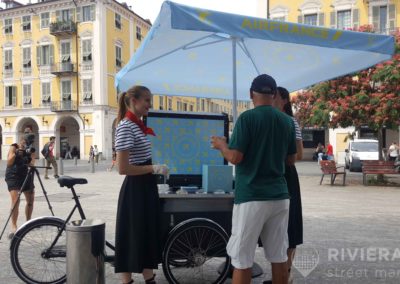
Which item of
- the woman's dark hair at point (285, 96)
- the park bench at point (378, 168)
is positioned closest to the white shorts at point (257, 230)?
the woman's dark hair at point (285, 96)

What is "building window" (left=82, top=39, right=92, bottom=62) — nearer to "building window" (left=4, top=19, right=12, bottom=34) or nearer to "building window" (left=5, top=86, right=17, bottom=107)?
"building window" (left=5, top=86, right=17, bottom=107)

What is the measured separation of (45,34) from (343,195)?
39.5 metres

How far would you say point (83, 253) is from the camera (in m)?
3.84

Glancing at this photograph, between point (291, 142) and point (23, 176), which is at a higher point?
point (291, 142)

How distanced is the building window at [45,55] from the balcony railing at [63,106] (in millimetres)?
4271

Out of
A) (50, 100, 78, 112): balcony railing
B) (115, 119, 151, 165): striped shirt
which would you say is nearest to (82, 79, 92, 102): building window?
(50, 100, 78, 112): balcony railing

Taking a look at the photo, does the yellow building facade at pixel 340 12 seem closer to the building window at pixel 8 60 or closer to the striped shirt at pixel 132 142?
the building window at pixel 8 60

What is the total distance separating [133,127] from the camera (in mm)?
3869

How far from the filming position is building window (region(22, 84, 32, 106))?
4516 cm

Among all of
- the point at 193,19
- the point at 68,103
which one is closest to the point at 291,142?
the point at 193,19

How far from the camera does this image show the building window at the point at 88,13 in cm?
4275

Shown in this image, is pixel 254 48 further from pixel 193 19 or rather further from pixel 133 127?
pixel 133 127

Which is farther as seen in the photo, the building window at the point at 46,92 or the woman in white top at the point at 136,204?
the building window at the point at 46,92

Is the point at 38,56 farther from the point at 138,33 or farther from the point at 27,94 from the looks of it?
the point at 138,33
